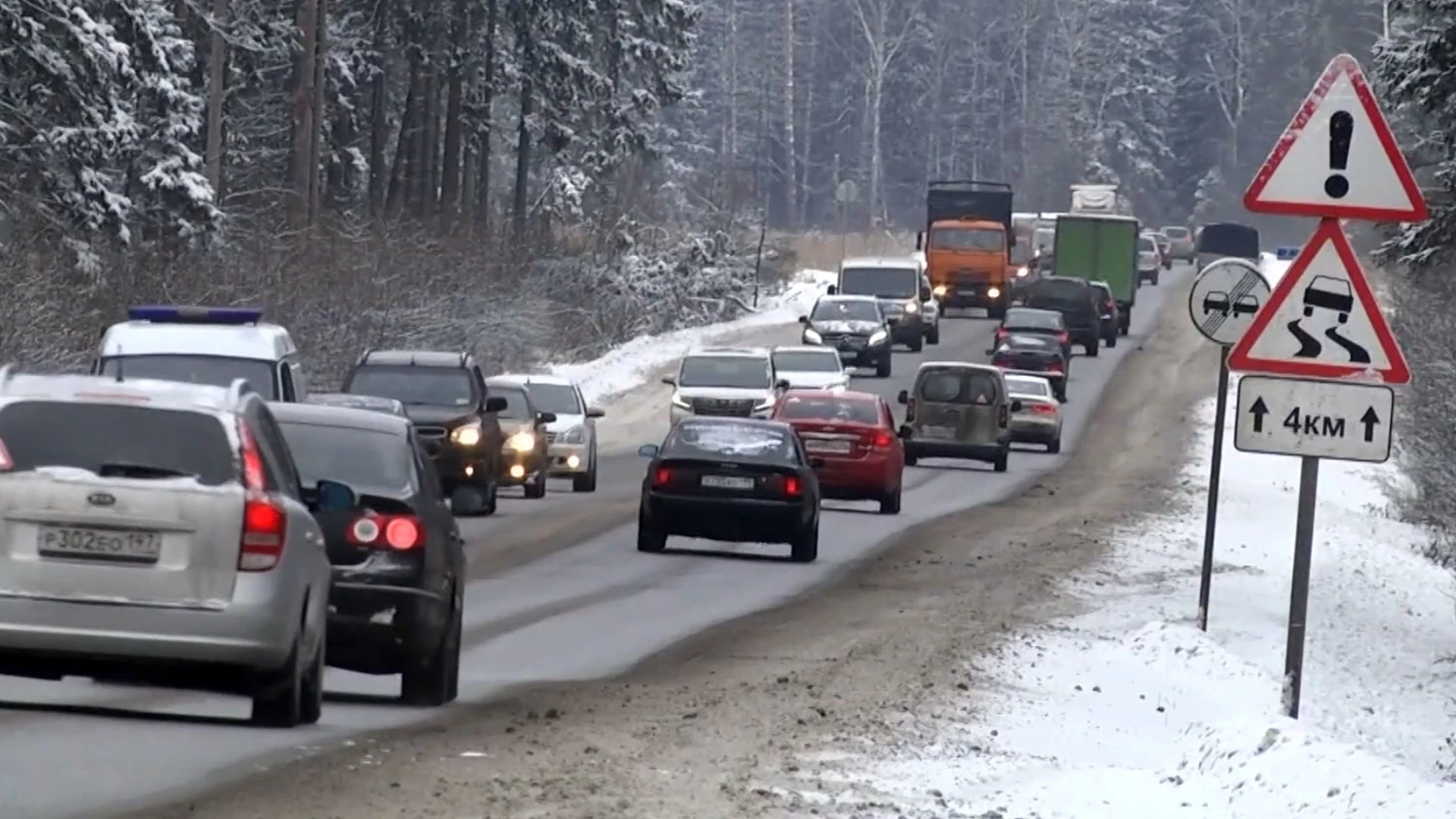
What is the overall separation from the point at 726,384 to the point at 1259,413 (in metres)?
31.0

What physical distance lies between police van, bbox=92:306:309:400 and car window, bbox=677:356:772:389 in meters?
20.2

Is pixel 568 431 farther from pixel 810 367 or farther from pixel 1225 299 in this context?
pixel 1225 299

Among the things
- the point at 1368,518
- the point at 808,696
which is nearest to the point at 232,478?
the point at 808,696

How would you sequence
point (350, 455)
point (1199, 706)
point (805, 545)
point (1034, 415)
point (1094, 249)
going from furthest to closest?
point (1094, 249)
point (1034, 415)
point (805, 545)
point (1199, 706)
point (350, 455)

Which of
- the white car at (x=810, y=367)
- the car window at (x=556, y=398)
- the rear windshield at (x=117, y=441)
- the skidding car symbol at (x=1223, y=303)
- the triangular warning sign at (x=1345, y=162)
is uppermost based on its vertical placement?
the triangular warning sign at (x=1345, y=162)

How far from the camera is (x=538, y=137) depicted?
250ft

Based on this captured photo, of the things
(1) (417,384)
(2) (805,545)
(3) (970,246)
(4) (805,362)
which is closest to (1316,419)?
(2) (805,545)

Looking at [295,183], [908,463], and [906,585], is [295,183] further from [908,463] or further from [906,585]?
[906,585]

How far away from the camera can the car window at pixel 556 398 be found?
121ft

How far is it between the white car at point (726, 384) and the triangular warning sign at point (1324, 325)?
29778 millimetres

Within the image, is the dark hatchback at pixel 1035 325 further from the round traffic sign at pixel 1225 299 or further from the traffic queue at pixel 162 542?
the traffic queue at pixel 162 542

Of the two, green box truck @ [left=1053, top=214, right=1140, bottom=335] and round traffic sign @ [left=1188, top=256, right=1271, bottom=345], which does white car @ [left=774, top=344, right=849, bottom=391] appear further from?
round traffic sign @ [left=1188, top=256, right=1271, bottom=345]

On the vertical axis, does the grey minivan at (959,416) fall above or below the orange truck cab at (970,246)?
below

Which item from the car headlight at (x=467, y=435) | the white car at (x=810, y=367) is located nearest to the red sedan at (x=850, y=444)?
the car headlight at (x=467, y=435)
